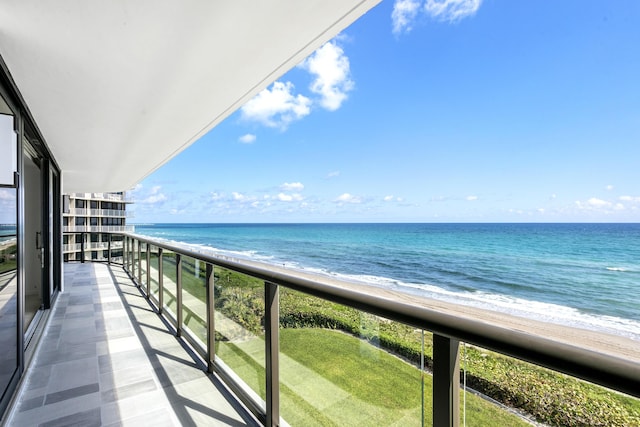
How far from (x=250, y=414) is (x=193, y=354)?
3.59 feet

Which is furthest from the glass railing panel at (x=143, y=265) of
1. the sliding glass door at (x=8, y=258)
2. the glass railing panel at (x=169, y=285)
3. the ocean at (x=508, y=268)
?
the ocean at (x=508, y=268)

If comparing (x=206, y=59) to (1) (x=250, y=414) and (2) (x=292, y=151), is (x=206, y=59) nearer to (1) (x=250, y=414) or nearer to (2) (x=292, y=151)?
(1) (x=250, y=414)

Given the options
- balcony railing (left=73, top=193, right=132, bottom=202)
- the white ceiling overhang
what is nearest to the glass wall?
the white ceiling overhang

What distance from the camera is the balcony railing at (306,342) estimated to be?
658 millimetres

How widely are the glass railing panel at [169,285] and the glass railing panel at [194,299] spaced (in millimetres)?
306

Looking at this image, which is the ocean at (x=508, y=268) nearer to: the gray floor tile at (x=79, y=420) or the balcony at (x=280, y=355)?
the balcony at (x=280, y=355)

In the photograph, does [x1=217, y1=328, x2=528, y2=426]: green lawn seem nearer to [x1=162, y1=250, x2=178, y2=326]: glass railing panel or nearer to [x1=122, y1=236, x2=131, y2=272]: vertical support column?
[x1=162, y1=250, x2=178, y2=326]: glass railing panel

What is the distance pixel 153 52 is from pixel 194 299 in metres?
1.99

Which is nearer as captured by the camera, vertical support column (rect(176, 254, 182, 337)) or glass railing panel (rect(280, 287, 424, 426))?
glass railing panel (rect(280, 287, 424, 426))

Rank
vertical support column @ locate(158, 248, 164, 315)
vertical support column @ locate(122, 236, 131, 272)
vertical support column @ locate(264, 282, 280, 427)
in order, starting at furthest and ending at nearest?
vertical support column @ locate(122, 236, 131, 272), vertical support column @ locate(158, 248, 164, 315), vertical support column @ locate(264, 282, 280, 427)

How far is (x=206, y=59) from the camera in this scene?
1.87 meters

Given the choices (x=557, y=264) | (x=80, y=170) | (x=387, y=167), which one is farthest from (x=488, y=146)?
(x=80, y=170)

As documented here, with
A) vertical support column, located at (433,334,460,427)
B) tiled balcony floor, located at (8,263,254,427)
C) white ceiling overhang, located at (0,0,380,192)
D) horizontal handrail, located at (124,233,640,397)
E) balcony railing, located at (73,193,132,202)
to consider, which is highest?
balcony railing, located at (73,193,132,202)

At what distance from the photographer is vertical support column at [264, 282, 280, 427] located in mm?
1669
